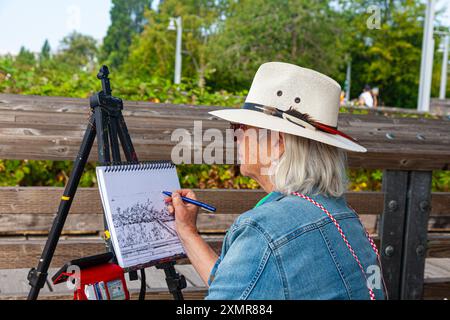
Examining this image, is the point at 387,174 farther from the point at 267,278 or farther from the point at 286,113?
the point at 267,278

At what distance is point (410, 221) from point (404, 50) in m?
35.6

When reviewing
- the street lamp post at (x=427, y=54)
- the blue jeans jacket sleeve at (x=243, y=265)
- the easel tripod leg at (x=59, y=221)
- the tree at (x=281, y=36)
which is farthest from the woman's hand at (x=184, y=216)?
the tree at (x=281, y=36)

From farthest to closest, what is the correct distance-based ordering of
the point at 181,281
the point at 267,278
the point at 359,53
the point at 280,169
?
the point at 359,53
the point at 181,281
the point at 280,169
the point at 267,278

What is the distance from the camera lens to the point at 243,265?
5.80ft

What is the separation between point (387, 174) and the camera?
3879mm

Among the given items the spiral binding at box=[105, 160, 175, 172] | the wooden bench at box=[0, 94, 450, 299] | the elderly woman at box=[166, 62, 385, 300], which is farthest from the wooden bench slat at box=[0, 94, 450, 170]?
the elderly woman at box=[166, 62, 385, 300]

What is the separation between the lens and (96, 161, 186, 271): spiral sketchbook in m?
2.37

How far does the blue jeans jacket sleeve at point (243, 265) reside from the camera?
176 centimetres

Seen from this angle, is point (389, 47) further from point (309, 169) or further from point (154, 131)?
point (309, 169)

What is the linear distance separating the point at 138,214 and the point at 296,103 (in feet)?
2.45

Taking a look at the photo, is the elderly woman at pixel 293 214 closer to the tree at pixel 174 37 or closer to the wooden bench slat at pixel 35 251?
the wooden bench slat at pixel 35 251

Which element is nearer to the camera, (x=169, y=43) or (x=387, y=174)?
(x=387, y=174)

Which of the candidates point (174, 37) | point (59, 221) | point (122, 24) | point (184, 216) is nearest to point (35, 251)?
point (59, 221)
